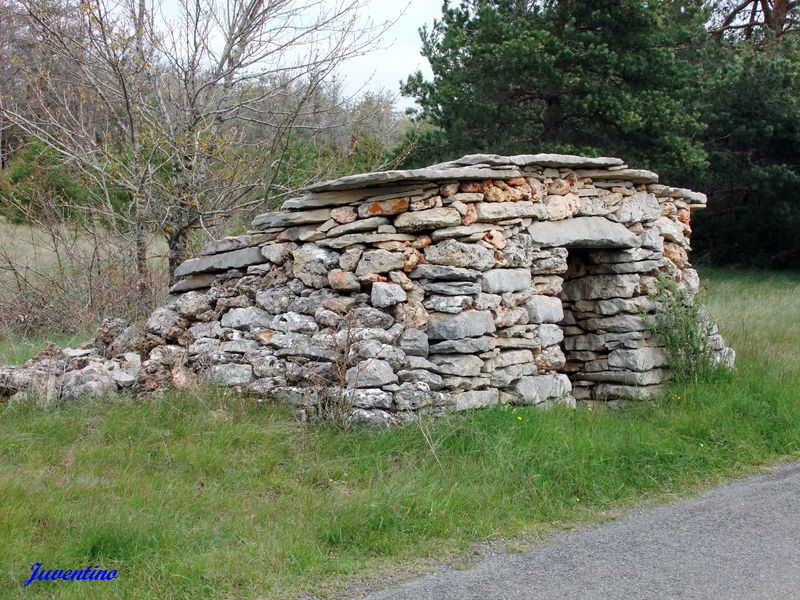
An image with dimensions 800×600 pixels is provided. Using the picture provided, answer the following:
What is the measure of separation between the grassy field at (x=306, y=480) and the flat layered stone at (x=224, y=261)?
1369mm

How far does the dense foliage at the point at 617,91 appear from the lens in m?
13.7

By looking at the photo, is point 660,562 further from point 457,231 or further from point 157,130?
point 157,130

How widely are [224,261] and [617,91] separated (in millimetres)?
9492

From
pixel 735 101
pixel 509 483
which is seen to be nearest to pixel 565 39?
pixel 735 101

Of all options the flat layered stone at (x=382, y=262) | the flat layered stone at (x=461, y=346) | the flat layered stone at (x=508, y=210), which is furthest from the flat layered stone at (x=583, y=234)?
the flat layered stone at (x=382, y=262)

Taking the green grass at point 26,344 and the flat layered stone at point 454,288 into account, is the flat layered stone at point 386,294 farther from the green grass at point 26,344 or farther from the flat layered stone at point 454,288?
the green grass at point 26,344

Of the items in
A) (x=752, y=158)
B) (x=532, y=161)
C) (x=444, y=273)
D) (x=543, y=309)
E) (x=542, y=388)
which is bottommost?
(x=542, y=388)

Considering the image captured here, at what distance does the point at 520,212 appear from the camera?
6.27 meters

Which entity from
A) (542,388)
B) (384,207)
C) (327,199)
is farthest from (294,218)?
(542,388)

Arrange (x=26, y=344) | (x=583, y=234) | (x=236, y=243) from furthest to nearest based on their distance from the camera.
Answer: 1. (x=26, y=344)
2. (x=236, y=243)
3. (x=583, y=234)

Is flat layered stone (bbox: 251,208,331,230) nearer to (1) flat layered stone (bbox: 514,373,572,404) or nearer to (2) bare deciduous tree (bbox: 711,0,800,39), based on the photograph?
(1) flat layered stone (bbox: 514,373,572,404)

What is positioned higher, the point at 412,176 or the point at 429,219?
the point at 412,176

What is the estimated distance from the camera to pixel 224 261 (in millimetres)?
6934

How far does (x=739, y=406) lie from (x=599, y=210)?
201cm
